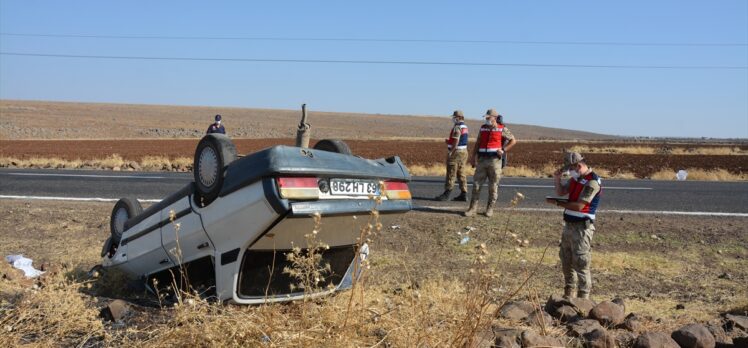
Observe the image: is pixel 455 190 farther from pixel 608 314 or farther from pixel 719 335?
pixel 719 335

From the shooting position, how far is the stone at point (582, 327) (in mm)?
4777

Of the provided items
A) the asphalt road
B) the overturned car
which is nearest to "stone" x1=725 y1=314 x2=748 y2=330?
the overturned car

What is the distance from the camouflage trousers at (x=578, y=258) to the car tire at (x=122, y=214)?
4.04 meters

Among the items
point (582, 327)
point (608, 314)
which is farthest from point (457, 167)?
point (582, 327)

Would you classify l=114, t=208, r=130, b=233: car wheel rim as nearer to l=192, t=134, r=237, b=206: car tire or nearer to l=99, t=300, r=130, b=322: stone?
l=99, t=300, r=130, b=322: stone

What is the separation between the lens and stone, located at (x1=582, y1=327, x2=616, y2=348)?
4.47 metres

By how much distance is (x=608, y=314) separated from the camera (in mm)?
5141

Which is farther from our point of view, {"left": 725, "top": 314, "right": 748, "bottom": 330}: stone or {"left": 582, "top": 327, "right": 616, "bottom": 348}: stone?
{"left": 725, "top": 314, "right": 748, "bottom": 330}: stone

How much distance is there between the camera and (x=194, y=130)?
8719 cm

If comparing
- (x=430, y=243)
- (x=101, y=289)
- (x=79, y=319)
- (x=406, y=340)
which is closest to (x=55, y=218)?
(x=101, y=289)

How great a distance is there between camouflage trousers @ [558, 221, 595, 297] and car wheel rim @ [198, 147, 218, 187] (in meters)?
3.51

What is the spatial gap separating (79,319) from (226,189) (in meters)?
1.31

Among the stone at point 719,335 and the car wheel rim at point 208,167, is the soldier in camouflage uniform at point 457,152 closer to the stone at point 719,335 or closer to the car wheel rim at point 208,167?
the stone at point 719,335

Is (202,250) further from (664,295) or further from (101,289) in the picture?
(664,295)
